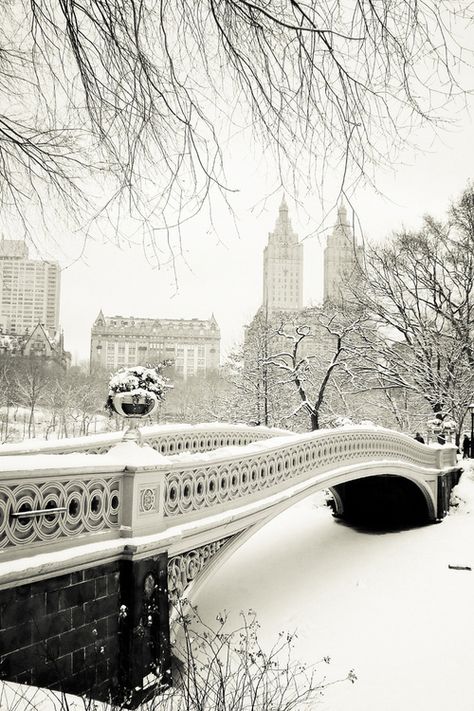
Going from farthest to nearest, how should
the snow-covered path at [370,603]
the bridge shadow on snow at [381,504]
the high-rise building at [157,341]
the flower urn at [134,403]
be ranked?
the high-rise building at [157,341] < the bridge shadow on snow at [381,504] < the snow-covered path at [370,603] < the flower urn at [134,403]

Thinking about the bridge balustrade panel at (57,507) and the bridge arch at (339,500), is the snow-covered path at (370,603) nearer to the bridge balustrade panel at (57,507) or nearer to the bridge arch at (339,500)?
the bridge arch at (339,500)

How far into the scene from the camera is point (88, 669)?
451 centimetres

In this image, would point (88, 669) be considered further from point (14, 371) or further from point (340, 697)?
point (14, 371)

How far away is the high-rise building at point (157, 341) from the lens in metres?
71.1

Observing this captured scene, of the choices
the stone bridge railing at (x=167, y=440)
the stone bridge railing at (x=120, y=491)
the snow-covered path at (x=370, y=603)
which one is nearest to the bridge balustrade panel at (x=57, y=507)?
the stone bridge railing at (x=120, y=491)

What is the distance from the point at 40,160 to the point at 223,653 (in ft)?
20.9

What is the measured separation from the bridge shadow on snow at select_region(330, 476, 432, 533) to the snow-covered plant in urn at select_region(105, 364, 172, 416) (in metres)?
10.4

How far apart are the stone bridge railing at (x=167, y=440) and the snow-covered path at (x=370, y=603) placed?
249 cm

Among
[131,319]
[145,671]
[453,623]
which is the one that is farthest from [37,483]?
[131,319]

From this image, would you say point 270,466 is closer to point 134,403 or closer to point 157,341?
point 134,403

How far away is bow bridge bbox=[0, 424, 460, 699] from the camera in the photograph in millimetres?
4035

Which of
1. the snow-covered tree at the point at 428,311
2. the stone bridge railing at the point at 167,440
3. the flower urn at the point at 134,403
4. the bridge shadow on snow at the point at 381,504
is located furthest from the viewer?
the snow-covered tree at the point at 428,311

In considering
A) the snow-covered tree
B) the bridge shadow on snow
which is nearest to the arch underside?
the bridge shadow on snow

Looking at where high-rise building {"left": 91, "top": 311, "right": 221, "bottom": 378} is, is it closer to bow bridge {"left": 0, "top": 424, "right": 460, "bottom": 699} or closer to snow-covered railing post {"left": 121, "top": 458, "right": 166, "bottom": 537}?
bow bridge {"left": 0, "top": 424, "right": 460, "bottom": 699}
